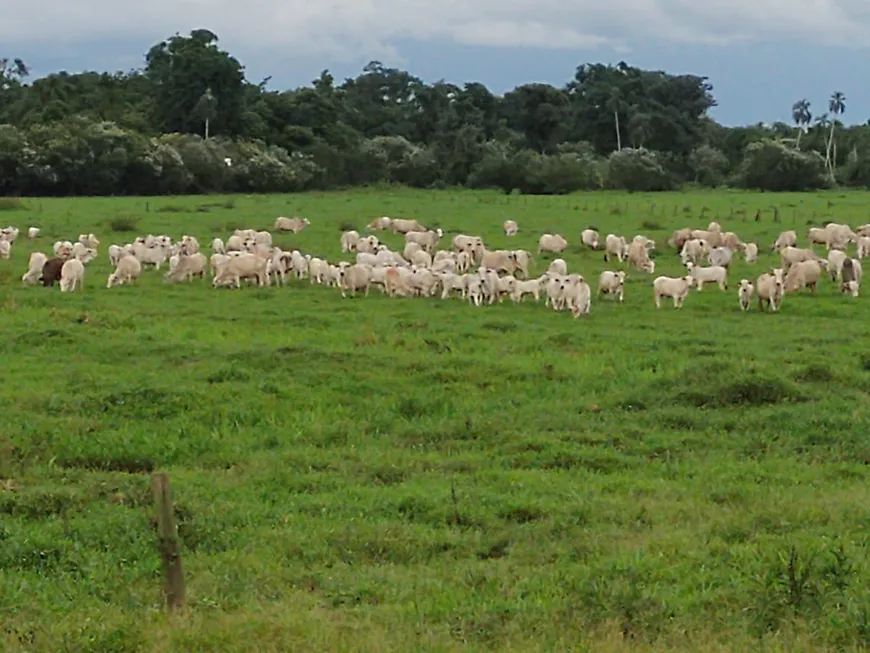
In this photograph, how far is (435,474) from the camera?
34.2 ft

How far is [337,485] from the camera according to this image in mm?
10039

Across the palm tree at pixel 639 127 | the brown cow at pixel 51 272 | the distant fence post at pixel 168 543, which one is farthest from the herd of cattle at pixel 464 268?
the palm tree at pixel 639 127

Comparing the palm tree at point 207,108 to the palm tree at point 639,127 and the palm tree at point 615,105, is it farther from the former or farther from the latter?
the palm tree at point 639,127

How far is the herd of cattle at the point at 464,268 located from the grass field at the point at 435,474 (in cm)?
74

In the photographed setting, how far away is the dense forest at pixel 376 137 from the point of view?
5428cm

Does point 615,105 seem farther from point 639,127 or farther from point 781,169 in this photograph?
point 781,169

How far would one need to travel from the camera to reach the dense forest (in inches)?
2137

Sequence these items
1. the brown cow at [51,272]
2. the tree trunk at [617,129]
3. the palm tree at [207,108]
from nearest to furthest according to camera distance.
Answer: the brown cow at [51,272] < the palm tree at [207,108] < the tree trunk at [617,129]

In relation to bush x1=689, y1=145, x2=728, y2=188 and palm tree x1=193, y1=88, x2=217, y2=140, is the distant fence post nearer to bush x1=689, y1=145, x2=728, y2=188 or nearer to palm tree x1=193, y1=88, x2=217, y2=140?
bush x1=689, y1=145, x2=728, y2=188

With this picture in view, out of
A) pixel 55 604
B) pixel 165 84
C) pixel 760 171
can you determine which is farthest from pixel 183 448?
pixel 165 84

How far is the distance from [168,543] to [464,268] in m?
18.1

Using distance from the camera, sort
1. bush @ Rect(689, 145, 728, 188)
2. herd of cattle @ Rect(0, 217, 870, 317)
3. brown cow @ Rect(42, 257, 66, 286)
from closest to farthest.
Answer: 1. herd of cattle @ Rect(0, 217, 870, 317)
2. brown cow @ Rect(42, 257, 66, 286)
3. bush @ Rect(689, 145, 728, 188)

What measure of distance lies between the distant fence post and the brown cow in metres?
16.2

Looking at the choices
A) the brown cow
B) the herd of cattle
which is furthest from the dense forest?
the brown cow
